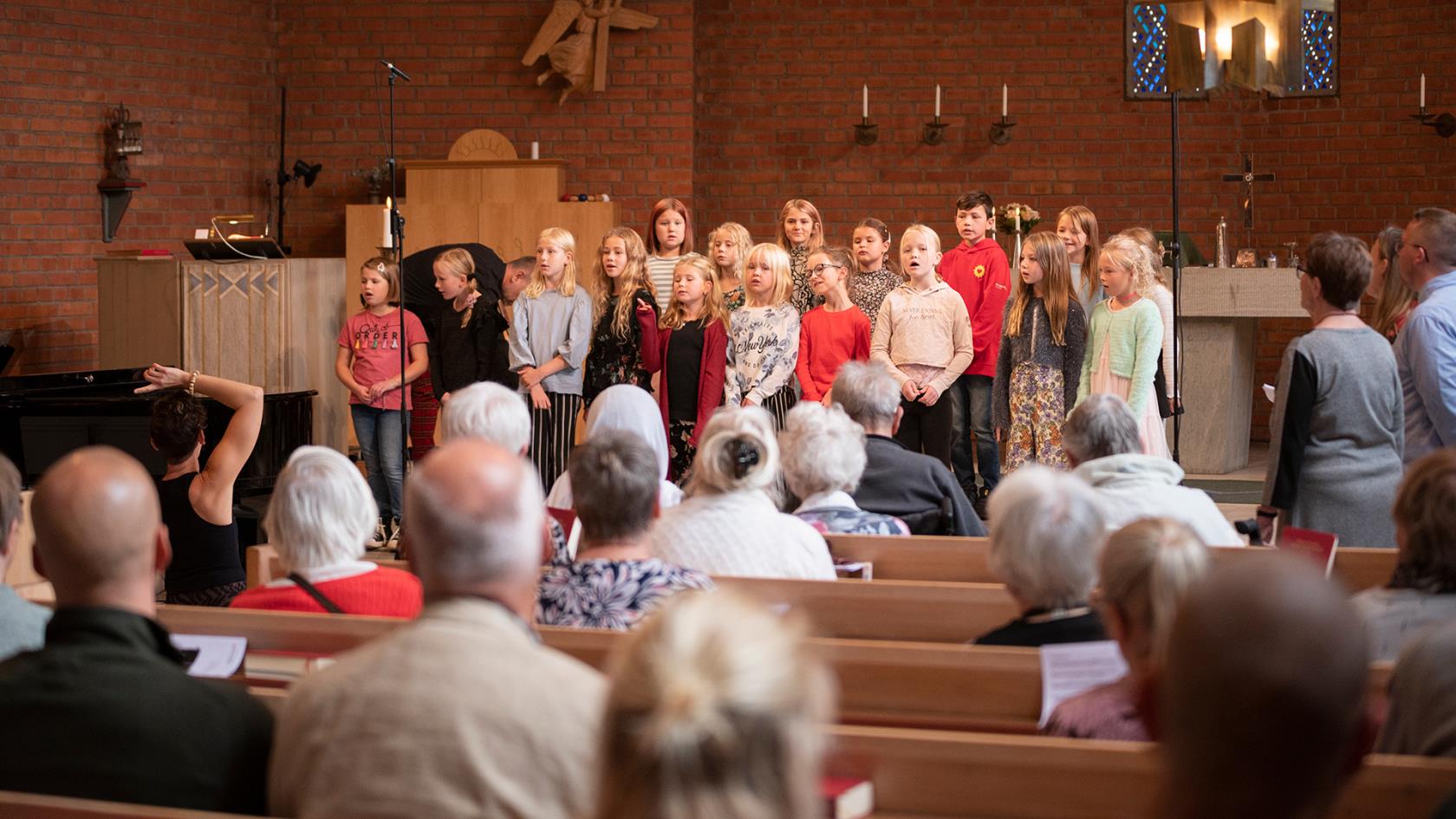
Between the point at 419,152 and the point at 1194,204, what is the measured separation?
5.29 m

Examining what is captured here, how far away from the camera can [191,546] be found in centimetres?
424

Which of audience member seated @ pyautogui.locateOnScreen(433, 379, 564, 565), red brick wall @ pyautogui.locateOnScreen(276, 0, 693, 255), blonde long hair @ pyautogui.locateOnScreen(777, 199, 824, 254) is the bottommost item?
audience member seated @ pyautogui.locateOnScreen(433, 379, 564, 565)

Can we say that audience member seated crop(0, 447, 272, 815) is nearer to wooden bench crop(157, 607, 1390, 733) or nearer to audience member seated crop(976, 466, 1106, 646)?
wooden bench crop(157, 607, 1390, 733)

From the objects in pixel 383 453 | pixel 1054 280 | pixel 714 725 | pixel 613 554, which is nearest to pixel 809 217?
pixel 1054 280

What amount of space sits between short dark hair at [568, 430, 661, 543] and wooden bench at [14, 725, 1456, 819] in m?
0.97

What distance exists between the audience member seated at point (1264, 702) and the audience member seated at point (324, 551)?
6.42ft

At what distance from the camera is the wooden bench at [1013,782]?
1679 mm

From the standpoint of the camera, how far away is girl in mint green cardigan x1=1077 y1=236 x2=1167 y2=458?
230 inches

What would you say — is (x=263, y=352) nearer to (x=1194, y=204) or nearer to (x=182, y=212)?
(x=182, y=212)

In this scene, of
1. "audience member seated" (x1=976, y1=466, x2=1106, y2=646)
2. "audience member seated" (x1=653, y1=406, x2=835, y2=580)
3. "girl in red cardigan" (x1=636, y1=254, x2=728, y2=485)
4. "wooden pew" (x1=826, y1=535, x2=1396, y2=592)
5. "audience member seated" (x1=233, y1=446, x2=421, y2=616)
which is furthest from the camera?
"girl in red cardigan" (x1=636, y1=254, x2=728, y2=485)

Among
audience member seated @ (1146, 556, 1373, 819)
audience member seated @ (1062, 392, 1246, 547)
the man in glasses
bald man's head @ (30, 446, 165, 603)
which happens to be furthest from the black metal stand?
audience member seated @ (1146, 556, 1373, 819)

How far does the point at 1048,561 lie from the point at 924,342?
408 cm

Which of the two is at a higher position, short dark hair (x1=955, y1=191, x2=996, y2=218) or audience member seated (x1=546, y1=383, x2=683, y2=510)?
short dark hair (x1=955, y1=191, x2=996, y2=218)

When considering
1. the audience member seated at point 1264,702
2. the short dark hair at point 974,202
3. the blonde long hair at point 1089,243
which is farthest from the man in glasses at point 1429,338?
the audience member seated at point 1264,702
